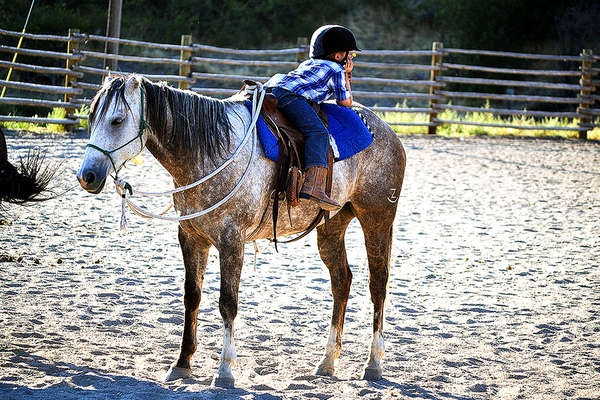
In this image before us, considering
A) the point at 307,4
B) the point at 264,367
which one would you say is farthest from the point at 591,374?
the point at 307,4

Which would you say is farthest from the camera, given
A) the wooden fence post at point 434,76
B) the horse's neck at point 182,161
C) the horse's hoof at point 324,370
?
the wooden fence post at point 434,76

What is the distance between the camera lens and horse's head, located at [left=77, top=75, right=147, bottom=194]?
356 cm

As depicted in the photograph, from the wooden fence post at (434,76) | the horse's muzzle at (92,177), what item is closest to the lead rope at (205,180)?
the horse's muzzle at (92,177)

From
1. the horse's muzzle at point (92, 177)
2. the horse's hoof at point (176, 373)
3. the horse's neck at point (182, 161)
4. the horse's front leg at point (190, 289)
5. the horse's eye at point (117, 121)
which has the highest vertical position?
the horse's eye at point (117, 121)

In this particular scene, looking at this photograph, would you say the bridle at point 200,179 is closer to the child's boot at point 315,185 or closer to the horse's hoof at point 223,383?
the child's boot at point 315,185

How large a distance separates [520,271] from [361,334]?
2.39 metres

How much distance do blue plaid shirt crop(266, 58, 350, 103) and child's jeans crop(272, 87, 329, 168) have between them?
2.4 inches

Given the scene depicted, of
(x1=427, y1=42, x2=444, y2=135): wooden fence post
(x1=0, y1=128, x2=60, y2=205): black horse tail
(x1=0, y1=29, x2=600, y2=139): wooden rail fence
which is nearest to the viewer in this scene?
(x1=0, y1=128, x2=60, y2=205): black horse tail

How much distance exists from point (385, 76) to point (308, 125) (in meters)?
23.2

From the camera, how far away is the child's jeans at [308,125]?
4.28 m

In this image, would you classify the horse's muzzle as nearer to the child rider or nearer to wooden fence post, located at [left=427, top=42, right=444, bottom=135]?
the child rider

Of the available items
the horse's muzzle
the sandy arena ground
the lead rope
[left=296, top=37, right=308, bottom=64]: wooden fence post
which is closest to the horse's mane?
the lead rope

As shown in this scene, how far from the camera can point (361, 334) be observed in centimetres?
538

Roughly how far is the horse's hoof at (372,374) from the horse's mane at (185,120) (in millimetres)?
1697
